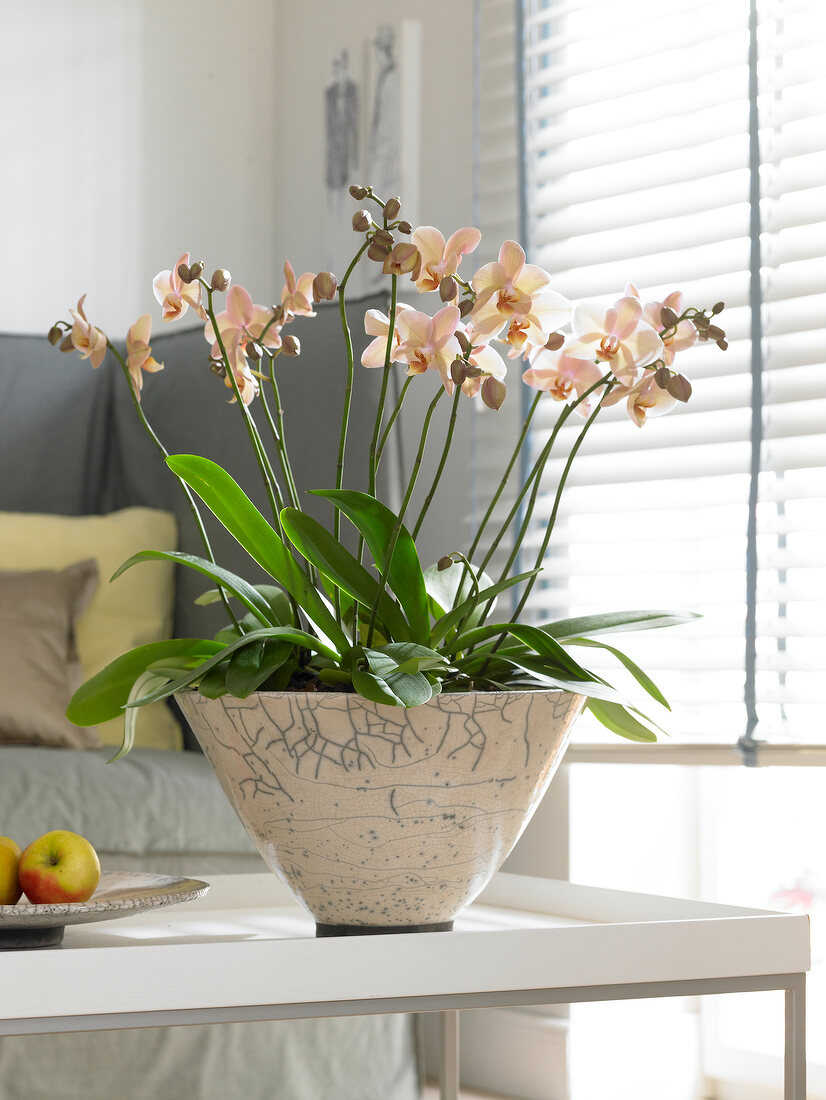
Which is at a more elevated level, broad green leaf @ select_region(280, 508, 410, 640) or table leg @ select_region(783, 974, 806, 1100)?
broad green leaf @ select_region(280, 508, 410, 640)

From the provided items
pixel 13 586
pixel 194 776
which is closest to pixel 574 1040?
pixel 194 776

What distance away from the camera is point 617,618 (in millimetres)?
905

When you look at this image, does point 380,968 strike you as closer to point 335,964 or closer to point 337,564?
point 335,964

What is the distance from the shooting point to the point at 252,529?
35.4 inches

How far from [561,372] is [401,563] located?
0.55ft

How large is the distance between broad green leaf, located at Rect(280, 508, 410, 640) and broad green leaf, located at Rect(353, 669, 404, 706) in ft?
0.31

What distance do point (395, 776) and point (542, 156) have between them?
176cm

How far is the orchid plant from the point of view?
81 cm

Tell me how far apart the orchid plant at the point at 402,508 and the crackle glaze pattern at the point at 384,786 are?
0.08 feet

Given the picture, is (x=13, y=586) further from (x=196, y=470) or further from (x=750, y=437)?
(x=196, y=470)

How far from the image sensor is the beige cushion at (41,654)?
2.03 m

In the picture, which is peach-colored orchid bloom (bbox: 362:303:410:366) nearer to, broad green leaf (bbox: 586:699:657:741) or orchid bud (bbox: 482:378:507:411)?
→ orchid bud (bbox: 482:378:507:411)

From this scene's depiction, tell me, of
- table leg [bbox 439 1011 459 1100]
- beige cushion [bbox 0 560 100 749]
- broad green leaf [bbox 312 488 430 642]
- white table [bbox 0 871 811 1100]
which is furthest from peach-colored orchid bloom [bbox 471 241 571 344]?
beige cushion [bbox 0 560 100 749]

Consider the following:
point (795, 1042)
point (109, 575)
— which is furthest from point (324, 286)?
point (109, 575)
